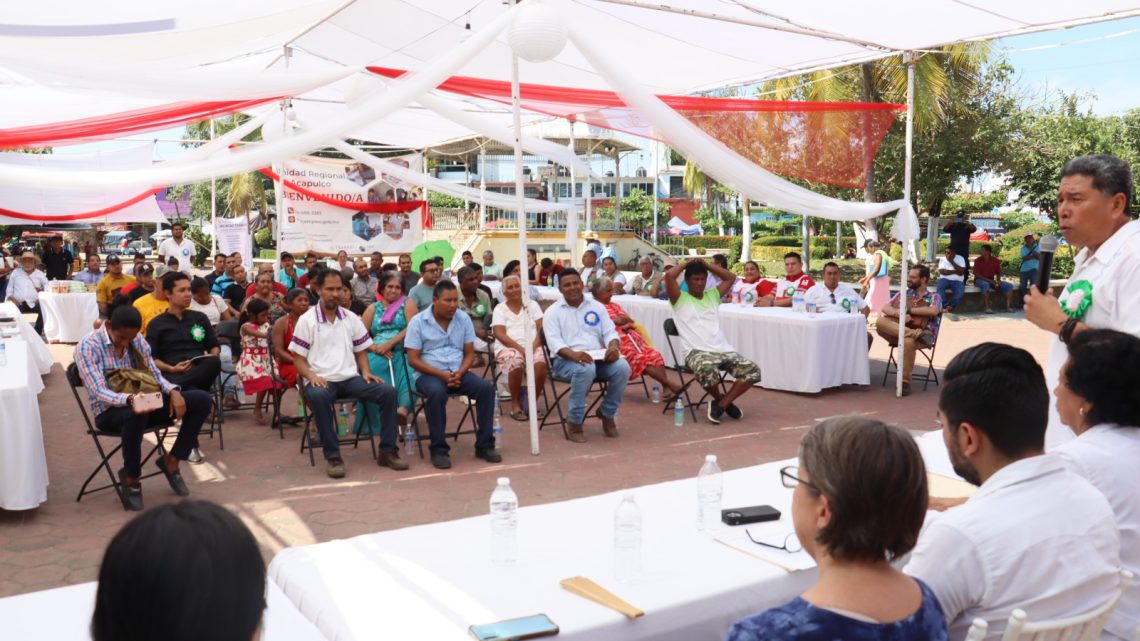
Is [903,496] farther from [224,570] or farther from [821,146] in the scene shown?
[821,146]

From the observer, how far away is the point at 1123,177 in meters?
2.95

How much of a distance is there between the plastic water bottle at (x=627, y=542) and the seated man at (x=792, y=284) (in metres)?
7.29

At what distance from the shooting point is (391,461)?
6.13 m

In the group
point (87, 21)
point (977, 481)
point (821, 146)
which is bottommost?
point (977, 481)

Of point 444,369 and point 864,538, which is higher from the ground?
point 864,538

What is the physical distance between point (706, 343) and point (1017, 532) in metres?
6.09

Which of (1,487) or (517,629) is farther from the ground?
(517,629)

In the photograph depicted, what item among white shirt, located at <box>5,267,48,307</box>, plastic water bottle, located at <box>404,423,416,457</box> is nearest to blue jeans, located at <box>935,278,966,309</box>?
plastic water bottle, located at <box>404,423,416,457</box>

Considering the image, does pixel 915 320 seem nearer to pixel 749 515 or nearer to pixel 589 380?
pixel 589 380

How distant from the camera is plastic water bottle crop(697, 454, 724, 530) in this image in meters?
2.77

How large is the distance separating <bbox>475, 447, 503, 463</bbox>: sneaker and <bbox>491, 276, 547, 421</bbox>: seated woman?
3.67ft

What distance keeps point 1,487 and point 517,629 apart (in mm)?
4339

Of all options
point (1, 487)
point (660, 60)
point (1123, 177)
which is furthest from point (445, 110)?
point (1123, 177)

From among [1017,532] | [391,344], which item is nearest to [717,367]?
[391,344]
